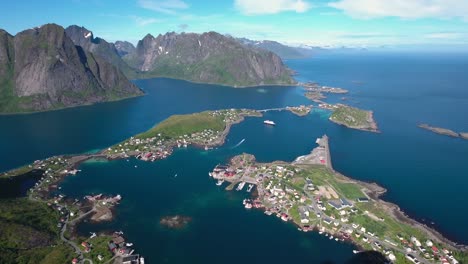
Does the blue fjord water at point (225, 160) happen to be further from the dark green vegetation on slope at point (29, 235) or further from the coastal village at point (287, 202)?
the dark green vegetation on slope at point (29, 235)

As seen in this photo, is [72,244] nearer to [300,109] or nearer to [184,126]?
[184,126]

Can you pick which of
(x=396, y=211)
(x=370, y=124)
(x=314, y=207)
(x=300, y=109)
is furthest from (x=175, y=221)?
(x=300, y=109)

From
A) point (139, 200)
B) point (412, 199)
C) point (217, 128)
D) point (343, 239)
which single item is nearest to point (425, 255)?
point (343, 239)

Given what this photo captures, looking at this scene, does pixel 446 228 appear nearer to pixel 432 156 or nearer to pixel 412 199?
pixel 412 199

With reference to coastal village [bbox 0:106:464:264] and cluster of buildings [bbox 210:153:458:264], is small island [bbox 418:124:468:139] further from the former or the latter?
cluster of buildings [bbox 210:153:458:264]

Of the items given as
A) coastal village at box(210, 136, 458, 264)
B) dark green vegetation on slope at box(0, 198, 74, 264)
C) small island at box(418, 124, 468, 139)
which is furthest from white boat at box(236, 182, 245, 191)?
small island at box(418, 124, 468, 139)

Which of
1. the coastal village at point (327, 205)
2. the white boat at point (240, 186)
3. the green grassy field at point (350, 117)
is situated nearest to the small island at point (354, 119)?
the green grassy field at point (350, 117)
